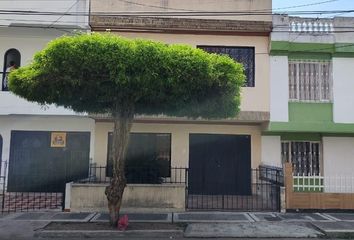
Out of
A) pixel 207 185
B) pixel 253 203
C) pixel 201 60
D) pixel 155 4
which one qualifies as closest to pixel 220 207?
pixel 253 203

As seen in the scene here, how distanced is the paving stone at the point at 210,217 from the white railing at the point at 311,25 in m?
7.49

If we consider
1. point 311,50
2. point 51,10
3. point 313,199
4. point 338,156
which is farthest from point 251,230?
point 51,10

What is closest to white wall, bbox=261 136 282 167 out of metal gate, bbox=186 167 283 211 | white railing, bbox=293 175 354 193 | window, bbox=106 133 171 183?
Result: metal gate, bbox=186 167 283 211

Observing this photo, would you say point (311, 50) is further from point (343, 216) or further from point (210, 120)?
point (343, 216)

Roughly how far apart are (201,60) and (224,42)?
6784mm

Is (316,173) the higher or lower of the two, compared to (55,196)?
higher

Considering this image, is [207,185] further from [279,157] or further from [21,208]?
[21,208]

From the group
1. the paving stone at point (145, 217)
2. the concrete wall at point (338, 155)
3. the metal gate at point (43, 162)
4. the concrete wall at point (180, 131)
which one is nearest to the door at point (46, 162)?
the metal gate at point (43, 162)

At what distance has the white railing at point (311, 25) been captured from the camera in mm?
14961

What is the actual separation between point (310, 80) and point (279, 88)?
131cm

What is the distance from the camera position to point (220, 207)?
12789mm

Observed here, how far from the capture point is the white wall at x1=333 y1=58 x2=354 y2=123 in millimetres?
14750

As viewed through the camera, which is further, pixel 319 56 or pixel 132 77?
pixel 319 56

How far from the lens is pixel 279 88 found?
48.8 ft
